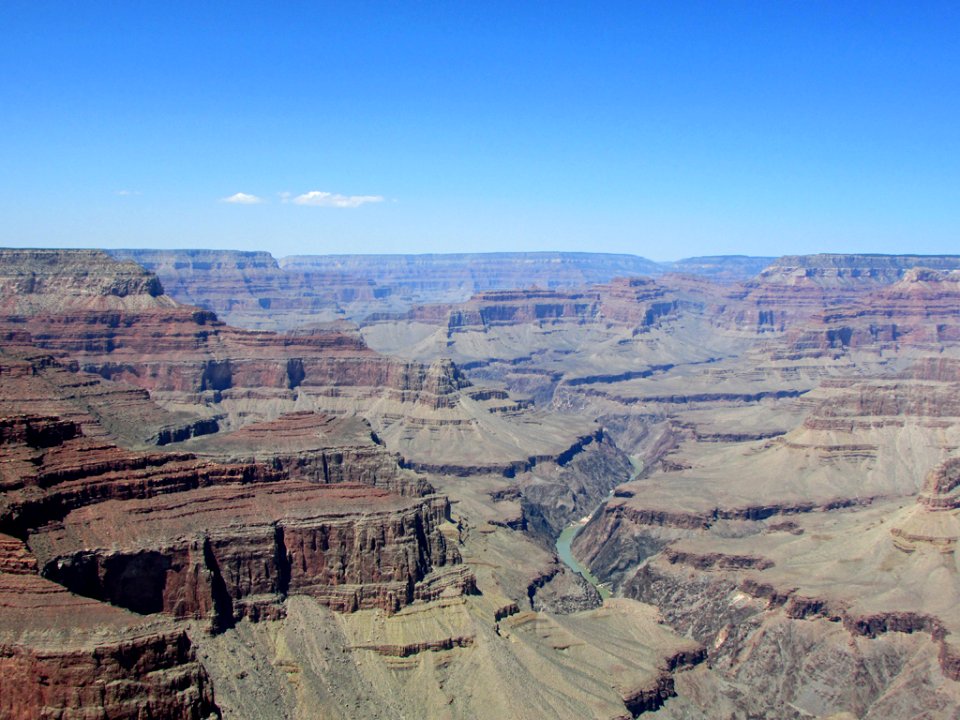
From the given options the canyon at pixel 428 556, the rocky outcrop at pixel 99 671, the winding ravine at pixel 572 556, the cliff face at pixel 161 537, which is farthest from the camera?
the winding ravine at pixel 572 556

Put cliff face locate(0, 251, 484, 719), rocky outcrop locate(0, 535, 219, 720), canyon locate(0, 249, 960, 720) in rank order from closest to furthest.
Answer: rocky outcrop locate(0, 535, 219, 720) → cliff face locate(0, 251, 484, 719) → canyon locate(0, 249, 960, 720)

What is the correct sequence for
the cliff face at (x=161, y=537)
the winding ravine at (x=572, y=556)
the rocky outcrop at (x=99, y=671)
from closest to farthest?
the rocky outcrop at (x=99, y=671)
the cliff face at (x=161, y=537)
the winding ravine at (x=572, y=556)

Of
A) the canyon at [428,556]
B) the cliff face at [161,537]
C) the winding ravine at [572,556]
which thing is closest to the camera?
the cliff face at [161,537]

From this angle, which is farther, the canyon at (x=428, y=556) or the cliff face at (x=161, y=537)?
the canyon at (x=428, y=556)

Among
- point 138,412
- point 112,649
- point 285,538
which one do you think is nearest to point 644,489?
point 138,412

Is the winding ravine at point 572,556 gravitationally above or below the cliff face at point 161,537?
below

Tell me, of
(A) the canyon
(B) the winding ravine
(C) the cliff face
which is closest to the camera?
(C) the cliff face

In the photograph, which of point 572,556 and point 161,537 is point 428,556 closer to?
point 161,537

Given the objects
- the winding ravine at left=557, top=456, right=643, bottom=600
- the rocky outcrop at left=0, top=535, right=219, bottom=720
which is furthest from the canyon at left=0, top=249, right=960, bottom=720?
the winding ravine at left=557, top=456, right=643, bottom=600

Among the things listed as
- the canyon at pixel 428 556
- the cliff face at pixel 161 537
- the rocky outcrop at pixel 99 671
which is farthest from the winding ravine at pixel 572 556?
the rocky outcrop at pixel 99 671

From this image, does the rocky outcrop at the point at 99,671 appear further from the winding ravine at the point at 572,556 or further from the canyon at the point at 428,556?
the winding ravine at the point at 572,556

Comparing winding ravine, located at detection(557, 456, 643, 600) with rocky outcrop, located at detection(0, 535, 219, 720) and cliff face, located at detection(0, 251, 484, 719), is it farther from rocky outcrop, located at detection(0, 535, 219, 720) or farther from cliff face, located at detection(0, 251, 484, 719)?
rocky outcrop, located at detection(0, 535, 219, 720)

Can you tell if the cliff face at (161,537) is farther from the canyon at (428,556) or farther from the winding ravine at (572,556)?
the winding ravine at (572,556)

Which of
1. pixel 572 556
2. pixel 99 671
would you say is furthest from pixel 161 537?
pixel 572 556
